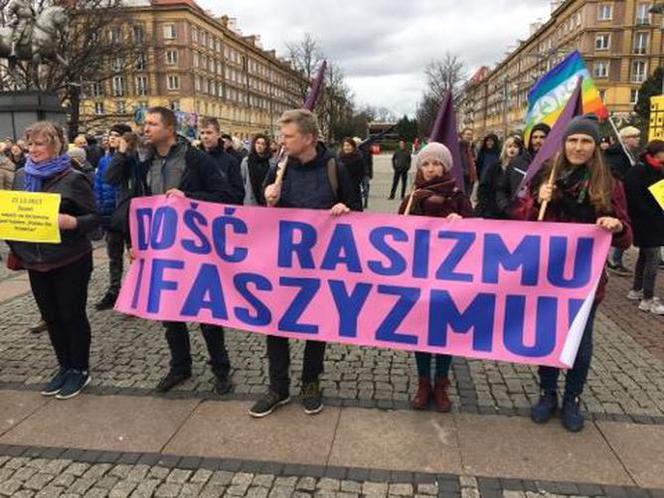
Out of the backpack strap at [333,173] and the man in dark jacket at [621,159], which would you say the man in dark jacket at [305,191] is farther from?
the man in dark jacket at [621,159]

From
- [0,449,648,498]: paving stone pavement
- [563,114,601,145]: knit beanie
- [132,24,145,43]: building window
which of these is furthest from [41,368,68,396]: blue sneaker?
[132,24,145,43]: building window

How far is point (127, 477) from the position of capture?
3383mm

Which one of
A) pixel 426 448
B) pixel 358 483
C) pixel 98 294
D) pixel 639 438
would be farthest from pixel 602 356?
pixel 98 294

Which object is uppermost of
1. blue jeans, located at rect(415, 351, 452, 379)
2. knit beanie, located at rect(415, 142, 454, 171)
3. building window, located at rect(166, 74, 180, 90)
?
building window, located at rect(166, 74, 180, 90)

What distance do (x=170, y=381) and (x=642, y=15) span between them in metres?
85.9

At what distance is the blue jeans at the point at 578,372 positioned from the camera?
12.5 feet

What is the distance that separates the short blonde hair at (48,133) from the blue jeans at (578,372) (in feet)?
11.9

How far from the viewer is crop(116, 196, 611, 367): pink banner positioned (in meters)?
3.75

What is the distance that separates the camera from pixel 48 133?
4215mm

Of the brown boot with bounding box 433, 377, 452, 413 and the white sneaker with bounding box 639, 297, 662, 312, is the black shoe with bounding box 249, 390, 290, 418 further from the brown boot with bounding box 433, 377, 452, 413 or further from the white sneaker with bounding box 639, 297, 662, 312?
the white sneaker with bounding box 639, 297, 662, 312

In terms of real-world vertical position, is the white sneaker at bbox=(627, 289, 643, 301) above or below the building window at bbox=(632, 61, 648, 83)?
below

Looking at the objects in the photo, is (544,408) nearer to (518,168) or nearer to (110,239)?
(518,168)

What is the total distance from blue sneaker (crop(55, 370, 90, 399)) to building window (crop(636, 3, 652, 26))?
85125 mm

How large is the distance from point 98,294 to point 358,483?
5.19m
